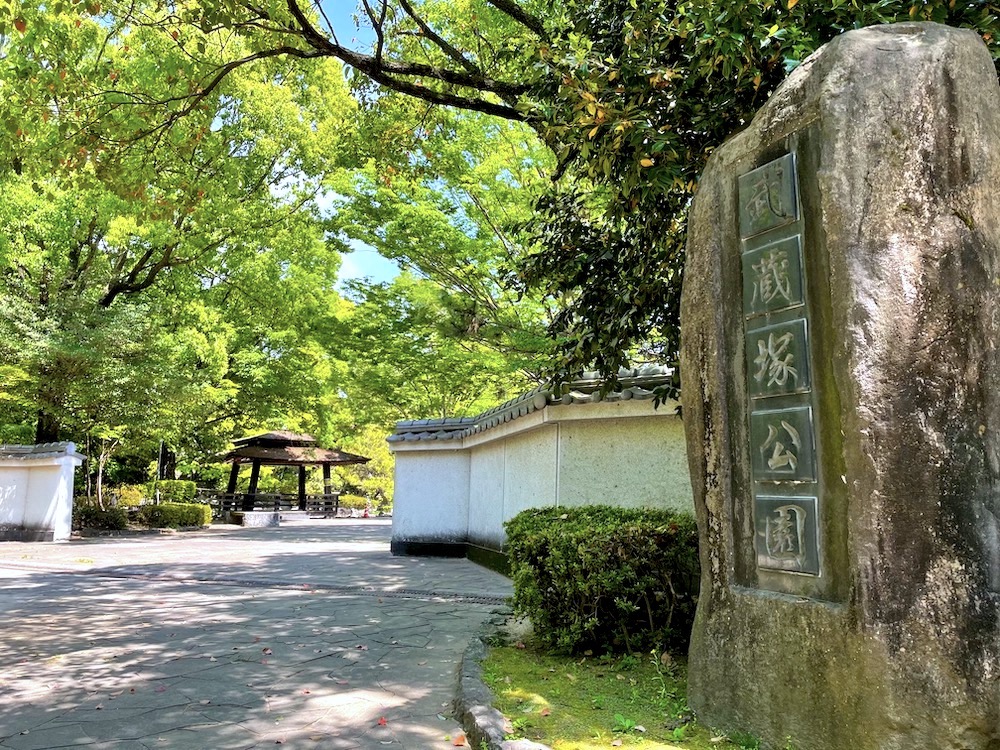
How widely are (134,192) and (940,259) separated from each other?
8.89m

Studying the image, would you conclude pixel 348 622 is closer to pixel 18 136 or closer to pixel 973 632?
pixel 973 632

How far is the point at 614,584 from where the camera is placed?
5148 mm

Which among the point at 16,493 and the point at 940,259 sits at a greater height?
the point at 940,259

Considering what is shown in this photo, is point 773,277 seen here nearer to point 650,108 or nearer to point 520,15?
point 650,108

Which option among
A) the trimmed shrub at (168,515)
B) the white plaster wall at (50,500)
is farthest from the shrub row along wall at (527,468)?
the trimmed shrub at (168,515)

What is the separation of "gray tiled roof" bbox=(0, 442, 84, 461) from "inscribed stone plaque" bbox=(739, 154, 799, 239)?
56.6ft

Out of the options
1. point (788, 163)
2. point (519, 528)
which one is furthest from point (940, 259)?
point (519, 528)

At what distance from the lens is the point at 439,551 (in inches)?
546

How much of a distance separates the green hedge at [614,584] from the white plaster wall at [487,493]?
19.1ft

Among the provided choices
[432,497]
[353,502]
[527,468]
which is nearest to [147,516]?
[432,497]

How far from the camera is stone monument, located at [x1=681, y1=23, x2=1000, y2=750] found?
2.98 metres

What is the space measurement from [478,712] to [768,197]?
3.39m

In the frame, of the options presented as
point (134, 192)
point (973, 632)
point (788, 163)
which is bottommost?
point (973, 632)

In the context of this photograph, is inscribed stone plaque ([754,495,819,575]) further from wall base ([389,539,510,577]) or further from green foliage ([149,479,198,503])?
green foliage ([149,479,198,503])
